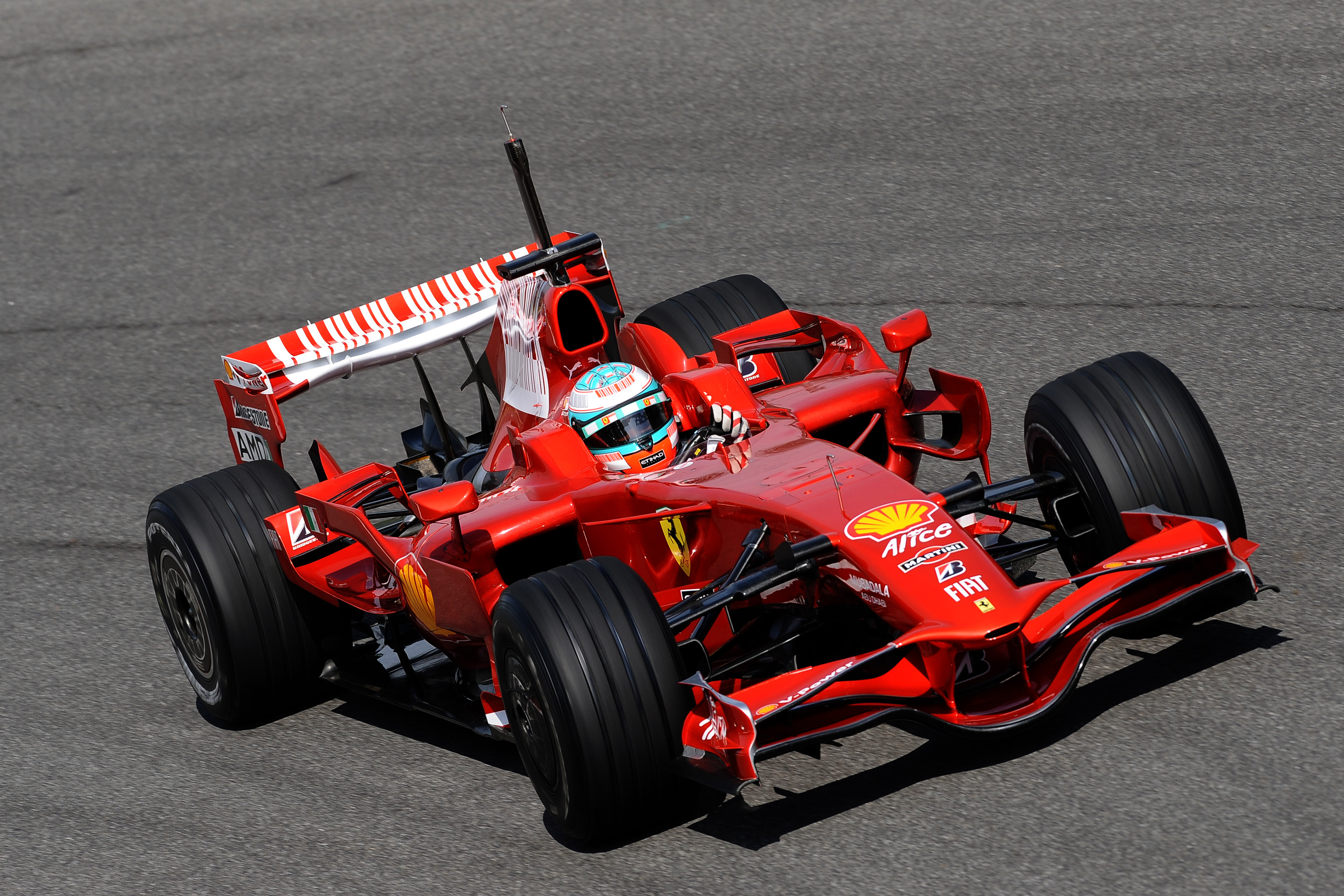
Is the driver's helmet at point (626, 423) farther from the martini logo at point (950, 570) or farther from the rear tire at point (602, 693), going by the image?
the martini logo at point (950, 570)

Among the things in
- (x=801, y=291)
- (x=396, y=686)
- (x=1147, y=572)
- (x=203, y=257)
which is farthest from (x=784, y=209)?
(x=1147, y=572)

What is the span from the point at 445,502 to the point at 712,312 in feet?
9.09

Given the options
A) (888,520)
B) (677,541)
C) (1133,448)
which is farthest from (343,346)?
(1133,448)

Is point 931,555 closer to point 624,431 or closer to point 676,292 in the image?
point 624,431

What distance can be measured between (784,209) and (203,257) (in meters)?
4.84

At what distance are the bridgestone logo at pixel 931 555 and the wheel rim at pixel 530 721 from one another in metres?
1.29

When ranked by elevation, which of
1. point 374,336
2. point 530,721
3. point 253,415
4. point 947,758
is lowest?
point 947,758

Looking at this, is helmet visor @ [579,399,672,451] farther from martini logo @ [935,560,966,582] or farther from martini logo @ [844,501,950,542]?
martini logo @ [935,560,966,582]

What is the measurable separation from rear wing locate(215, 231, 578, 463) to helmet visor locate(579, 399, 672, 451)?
159 cm

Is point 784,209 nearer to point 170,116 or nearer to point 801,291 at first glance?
point 801,291

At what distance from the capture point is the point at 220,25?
703 inches

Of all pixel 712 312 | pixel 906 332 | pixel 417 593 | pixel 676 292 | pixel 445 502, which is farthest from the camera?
pixel 676 292

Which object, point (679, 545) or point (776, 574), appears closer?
point (776, 574)

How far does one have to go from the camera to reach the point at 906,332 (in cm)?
686
